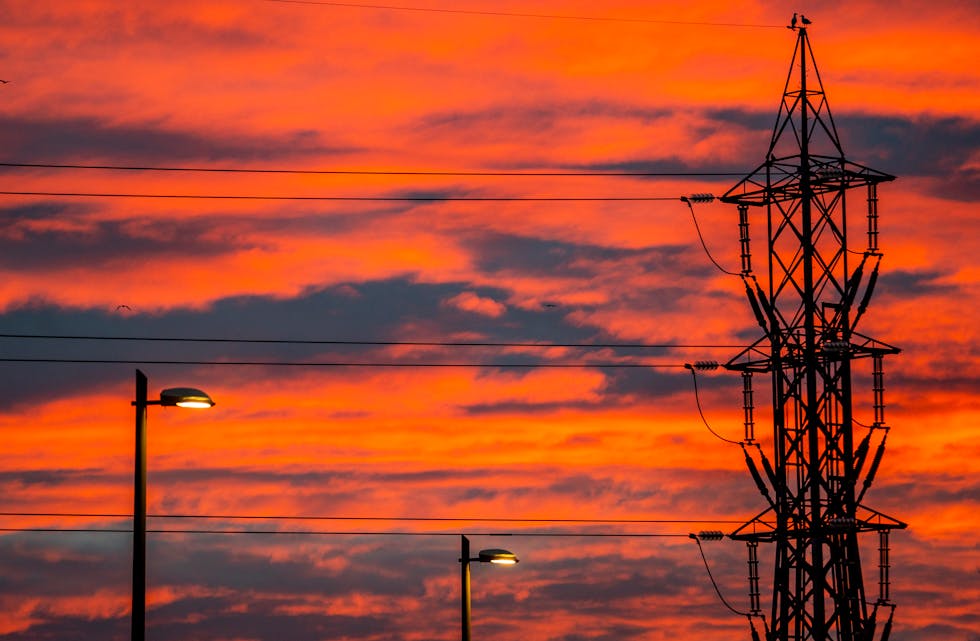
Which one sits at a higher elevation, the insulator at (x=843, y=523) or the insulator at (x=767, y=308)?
the insulator at (x=767, y=308)

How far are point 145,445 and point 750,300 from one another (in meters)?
28.6

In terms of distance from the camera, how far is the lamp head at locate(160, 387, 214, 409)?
31.7 m

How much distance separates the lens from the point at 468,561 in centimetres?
4922

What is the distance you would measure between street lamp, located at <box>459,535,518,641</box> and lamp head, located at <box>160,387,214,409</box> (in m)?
17.6

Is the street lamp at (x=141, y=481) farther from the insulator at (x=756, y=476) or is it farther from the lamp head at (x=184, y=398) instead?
the insulator at (x=756, y=476)

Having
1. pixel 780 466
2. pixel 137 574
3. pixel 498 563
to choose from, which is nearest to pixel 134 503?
pixel 137 574

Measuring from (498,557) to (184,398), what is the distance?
17.9m

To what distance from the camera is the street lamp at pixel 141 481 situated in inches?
1187

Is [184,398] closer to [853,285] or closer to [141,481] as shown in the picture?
[141,481]

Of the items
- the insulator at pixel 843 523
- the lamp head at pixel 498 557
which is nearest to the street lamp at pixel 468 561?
the lamp head at pixel 498 557

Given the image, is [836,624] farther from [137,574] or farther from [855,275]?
[137,574]

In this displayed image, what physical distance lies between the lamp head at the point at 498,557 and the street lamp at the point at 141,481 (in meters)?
17.5

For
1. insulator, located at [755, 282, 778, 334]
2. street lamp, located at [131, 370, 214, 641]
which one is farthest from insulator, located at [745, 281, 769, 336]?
street lamp, located at [131, 370, 214, 641]

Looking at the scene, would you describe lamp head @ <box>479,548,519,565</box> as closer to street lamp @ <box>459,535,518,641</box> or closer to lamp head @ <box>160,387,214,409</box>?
street lamp @ <box>459,535,518,641</box>
